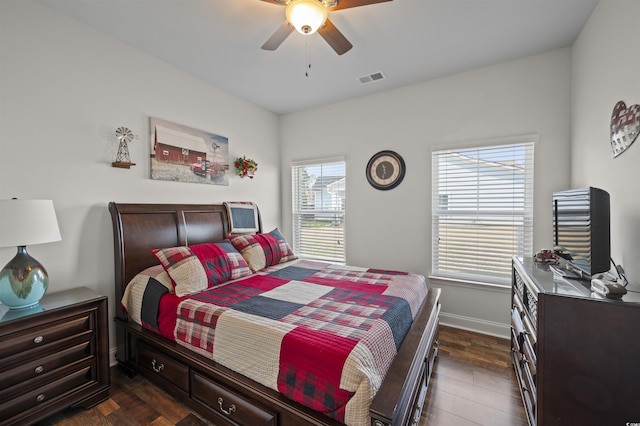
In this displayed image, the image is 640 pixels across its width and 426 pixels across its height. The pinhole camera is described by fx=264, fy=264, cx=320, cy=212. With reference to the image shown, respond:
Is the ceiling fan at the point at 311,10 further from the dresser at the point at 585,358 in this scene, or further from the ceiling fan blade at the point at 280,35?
the dresser at the point at 585,358

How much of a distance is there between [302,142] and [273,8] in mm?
2275

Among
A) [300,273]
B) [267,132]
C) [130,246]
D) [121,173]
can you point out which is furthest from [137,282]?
[267,132]

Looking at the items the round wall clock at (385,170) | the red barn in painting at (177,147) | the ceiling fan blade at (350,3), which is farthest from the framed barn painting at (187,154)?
the ceiling fan blade at (350,3)

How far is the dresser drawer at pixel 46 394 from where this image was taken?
157cm

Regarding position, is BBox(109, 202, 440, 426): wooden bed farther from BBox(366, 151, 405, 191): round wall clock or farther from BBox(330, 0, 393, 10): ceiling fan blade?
BBox(330, 0, 393, 10): ceiling fan blade

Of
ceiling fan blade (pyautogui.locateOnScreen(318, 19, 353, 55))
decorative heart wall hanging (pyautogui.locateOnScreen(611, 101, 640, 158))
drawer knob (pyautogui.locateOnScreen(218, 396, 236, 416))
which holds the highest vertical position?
ceiling fan blade (pyautogui.locateOnScreen(318, 19, 353, 55))

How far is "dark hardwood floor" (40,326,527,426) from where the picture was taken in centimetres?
178

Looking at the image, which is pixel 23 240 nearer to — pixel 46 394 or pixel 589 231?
pixel 46 394

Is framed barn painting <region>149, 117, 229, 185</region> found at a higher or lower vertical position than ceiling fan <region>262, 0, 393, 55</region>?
lower

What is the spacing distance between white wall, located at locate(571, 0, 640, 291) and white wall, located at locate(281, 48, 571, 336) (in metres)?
0.25

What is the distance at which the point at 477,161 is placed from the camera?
9.97ft

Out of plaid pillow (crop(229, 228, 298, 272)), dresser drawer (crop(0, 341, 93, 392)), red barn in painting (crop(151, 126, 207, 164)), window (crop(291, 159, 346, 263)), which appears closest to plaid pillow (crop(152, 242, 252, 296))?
plaid pillow (crop(229, 228, 298, 272))

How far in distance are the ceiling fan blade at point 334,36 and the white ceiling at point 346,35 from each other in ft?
0.98

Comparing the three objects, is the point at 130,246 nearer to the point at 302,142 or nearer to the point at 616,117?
the point at 302,142
